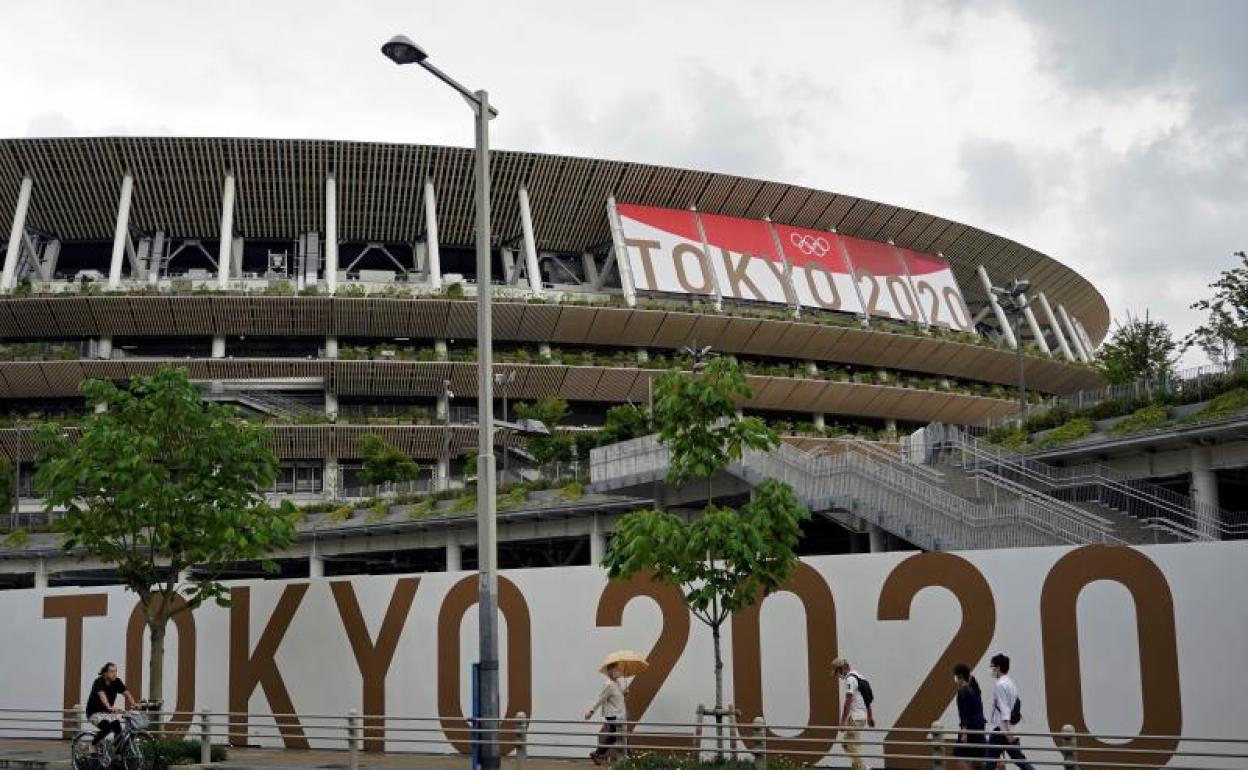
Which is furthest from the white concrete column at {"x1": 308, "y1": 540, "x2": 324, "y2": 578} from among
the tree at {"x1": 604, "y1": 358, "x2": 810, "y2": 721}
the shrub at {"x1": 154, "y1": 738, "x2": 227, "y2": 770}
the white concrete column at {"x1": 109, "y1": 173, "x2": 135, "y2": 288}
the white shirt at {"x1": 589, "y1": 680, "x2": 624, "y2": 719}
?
the white shirt at {"x1": 589, "y1": 680, "x2": 624, "y2": 719}

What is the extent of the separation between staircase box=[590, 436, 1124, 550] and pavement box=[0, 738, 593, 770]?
925cm

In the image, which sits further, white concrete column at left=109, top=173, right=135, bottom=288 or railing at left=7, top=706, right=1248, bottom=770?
white concrete column at left=109, top=173, right=135, bottom=288

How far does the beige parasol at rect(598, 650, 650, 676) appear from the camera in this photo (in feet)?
68.5

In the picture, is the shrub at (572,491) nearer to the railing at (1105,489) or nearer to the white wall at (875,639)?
the railing at (1105,489)

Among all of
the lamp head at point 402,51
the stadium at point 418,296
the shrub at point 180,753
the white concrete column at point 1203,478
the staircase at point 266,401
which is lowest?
the shrub at point 180,753

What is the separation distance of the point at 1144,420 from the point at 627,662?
26.4 m

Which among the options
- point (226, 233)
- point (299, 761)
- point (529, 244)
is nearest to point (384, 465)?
point (529, 244)

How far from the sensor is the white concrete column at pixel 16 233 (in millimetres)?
69438

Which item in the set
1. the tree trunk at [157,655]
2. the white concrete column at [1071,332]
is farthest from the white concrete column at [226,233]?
the white concrete column at [1071,332]

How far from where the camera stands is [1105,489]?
39812 millimetres

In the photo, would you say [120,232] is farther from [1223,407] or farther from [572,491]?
[1223,407]

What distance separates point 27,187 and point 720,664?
6118 centimetres

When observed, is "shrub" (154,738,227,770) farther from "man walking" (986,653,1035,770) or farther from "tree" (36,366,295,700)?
"man walking" (986,653,1035,770)

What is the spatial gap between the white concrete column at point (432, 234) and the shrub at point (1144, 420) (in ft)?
122
